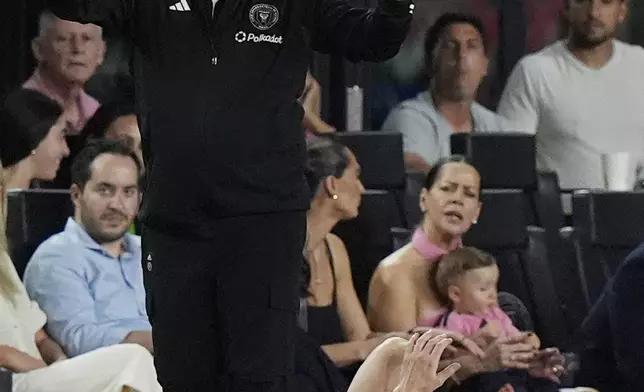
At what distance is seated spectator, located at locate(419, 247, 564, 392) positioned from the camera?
3168 mm

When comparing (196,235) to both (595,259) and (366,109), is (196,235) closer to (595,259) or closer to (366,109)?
(595,259)

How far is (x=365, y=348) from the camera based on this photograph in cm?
315

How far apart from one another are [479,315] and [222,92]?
167 cm

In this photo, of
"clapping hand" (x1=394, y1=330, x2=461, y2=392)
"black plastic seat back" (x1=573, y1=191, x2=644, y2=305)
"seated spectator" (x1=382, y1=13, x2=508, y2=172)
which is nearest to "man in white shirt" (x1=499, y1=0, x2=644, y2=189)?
"seated spectator" (x1=382, y1=13, x2=508, y2=172)

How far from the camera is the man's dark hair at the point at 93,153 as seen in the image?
10.5ft

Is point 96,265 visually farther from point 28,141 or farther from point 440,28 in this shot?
point 440,28

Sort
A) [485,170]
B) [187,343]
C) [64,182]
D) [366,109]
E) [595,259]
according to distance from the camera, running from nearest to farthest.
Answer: [187,343] → [64,182] → [595,259] → [485,170] → [366,109]

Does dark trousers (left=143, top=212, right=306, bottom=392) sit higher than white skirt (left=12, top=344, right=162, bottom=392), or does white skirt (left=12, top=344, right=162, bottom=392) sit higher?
dark trousers (left=143, top=212, right=306, bottom=392)

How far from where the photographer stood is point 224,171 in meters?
1.77

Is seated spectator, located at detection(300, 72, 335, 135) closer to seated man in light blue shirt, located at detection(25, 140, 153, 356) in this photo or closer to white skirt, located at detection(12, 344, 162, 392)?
seated man in light blue shirt, located at detection(25, 140, 153, 356)

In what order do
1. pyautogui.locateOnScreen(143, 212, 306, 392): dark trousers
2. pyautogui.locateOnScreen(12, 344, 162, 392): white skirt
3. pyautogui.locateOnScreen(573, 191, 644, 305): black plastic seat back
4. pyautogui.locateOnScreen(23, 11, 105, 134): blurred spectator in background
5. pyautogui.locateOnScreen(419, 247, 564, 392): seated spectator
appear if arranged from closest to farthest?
pyautogui.locateOnScreen(143, 212, 306, 392): dark trousers → pyautogui.locateOnScreen(12, 344, 162, 392): white skirt → pyautogui.locateOnScreen(419, 247, 564, 392): seated spectator → pyautogui.locateOnScreen(573, 191, 644, 305): black plastic seat back → pyautogui.locateOnScreen(23, 11, 105, 134): blurred spectator in background

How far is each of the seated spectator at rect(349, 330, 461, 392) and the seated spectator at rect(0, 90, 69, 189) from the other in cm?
127


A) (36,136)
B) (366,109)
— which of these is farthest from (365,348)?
(366,109)

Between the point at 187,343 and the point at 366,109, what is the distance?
11.6 ft
